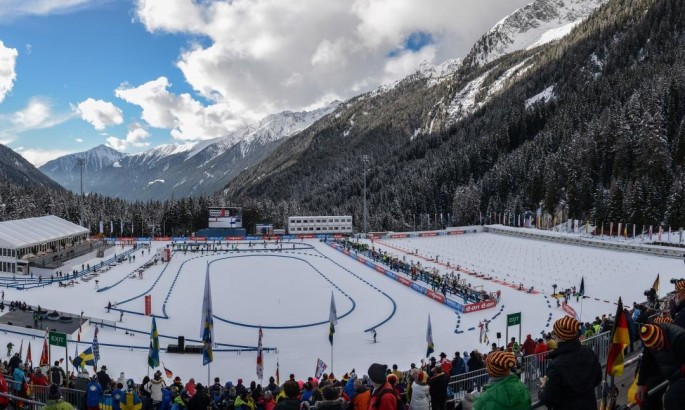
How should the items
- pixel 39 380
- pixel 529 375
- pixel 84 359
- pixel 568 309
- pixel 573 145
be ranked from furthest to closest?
pixel 573 145 → pixel 568 309 → pixel 84 359 → pixel 39 380 → pixel 529 375

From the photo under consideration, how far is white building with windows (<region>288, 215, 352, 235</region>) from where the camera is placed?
8356cm

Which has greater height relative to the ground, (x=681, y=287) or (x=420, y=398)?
(x=681, y=287)

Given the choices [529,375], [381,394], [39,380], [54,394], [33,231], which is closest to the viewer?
[381,394]

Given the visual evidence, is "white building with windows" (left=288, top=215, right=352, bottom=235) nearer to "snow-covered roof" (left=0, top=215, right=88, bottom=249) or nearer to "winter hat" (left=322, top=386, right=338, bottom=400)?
Result: "snow-covered roof" (left=0, top=215, right=88, bottom=249)

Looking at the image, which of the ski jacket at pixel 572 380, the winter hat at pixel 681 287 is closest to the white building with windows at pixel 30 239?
the ski jacket at pixel 572 380

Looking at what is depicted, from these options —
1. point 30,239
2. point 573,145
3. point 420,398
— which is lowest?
point 30,239

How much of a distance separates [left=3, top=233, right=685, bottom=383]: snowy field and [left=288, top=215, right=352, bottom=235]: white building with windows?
28.9 metres

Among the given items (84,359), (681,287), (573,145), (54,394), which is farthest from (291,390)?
(573,145)

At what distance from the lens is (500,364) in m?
4.51

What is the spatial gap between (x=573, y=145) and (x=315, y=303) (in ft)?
201

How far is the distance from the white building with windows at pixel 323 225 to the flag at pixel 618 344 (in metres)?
77.1

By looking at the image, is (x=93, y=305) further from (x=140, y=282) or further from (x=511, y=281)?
(x=511, y=281)

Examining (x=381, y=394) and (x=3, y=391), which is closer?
(x=381, y=394)

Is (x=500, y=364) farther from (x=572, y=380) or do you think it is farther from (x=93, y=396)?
(x=93, y=396)
